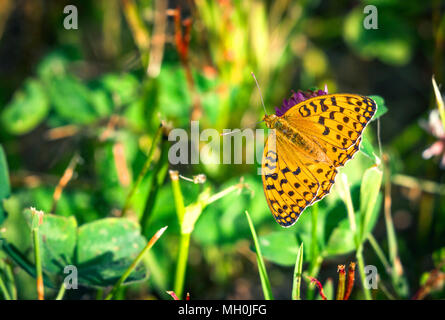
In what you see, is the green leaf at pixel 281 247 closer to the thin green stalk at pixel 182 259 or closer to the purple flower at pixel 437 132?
the thin green stalk at pixel 182 259

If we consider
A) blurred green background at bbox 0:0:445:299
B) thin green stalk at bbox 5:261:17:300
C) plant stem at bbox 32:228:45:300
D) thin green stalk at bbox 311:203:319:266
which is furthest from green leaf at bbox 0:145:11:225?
thin green stalk at bbox 311:203:319:266

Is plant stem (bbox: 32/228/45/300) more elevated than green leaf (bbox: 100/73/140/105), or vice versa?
green leaf (bbox: 100/73/140/105)

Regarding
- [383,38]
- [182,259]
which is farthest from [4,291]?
[383,38]

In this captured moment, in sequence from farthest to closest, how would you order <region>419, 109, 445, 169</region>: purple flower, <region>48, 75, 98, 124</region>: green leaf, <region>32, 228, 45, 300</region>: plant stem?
<region>48, 75, 98, 124</region>: green leaf → <region>419, 109, 445, 169</region>: purple flower → <region>32, 228, 45, 300</region>: plant stem

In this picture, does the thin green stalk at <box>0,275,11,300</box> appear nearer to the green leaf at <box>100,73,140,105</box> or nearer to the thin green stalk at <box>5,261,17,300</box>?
the thin green stalk at <box>5,261,17,300</box>

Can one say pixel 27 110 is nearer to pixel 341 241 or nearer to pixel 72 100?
pixel 72 100
